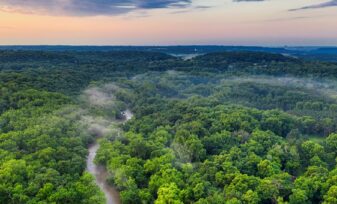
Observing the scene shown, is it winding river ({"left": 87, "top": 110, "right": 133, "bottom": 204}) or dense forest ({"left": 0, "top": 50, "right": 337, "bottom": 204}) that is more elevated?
dense forest ({"left": 0, "top": 50, "right": 337, "bottom": 204})

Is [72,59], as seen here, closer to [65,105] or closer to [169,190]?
[65,105]

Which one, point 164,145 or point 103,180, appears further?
point 164,145

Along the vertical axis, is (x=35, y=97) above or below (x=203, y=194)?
above

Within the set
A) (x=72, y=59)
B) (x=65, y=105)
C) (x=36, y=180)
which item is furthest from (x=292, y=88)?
(x=72, y=59)

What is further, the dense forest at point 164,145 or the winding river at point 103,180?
the winding river at point 103,180

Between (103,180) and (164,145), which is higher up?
(164,145)

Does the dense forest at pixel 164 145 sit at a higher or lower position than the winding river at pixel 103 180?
higher

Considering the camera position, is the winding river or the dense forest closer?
the dense forest

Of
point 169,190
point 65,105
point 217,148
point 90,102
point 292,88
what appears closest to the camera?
point 169,190
